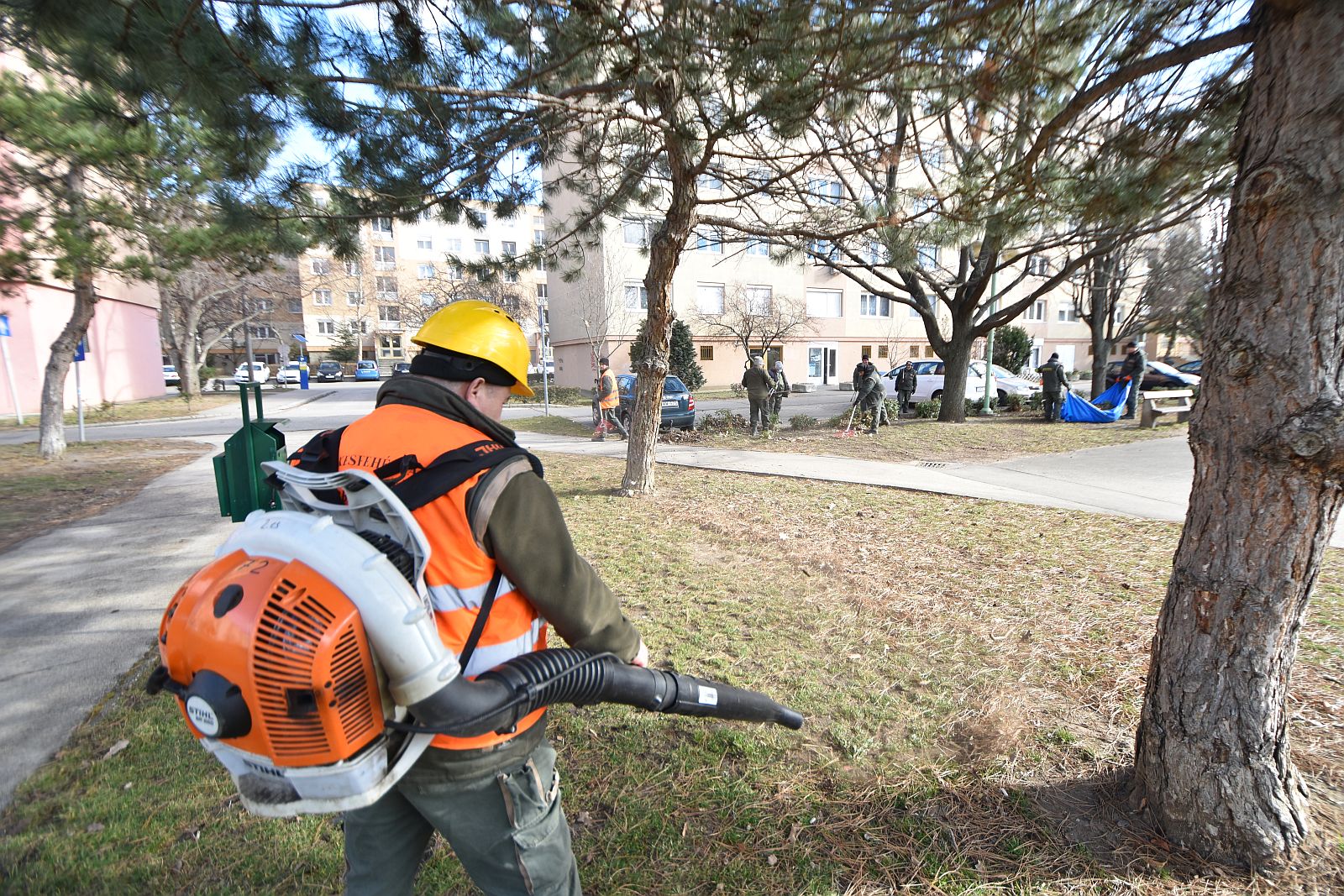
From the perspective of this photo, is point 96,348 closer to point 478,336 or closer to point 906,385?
point 906,385

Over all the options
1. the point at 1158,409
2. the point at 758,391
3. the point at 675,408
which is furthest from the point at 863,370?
the point at 1158,409

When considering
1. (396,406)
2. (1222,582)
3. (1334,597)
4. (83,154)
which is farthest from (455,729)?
(83,154)

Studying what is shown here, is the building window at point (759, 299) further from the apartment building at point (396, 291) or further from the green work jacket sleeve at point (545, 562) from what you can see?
the green work jacket sleeve at point (545, 562)

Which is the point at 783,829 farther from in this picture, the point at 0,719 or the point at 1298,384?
the point at 0,719

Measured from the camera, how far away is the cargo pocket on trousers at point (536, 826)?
1.43 metres

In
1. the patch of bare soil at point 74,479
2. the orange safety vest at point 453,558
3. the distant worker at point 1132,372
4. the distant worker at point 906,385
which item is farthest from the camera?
the distant worker at point 906,385

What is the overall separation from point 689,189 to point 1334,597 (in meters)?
5.94

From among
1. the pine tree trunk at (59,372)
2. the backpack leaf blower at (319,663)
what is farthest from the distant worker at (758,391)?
the backpack leaf blower at (319,663)

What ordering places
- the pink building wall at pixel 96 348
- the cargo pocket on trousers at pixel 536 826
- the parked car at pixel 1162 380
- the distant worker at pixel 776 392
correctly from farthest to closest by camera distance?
1. the pink building wall at pixel 96 348
2. the parked car at pixel 1162 380
3. the distant worker at pixel 776 392
4. the cargo pocket on trousers at pixel 536 826

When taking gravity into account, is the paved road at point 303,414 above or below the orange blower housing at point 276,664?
below

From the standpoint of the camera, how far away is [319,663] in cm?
101

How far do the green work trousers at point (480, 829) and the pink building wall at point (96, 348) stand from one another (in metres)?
15.4

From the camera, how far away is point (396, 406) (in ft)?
4.88

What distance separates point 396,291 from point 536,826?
51.9 meters
